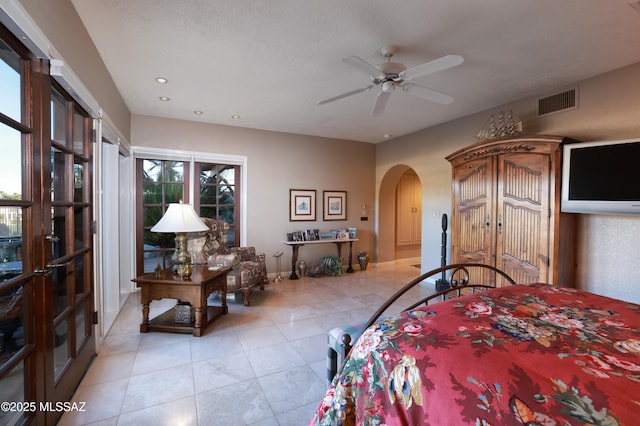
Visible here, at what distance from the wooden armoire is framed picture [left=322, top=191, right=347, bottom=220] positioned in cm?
254

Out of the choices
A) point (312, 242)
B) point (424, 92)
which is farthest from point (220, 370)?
point (312, 242)

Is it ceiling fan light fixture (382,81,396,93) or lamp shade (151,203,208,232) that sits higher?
ceiling fan light fixture (382,81,396,93)

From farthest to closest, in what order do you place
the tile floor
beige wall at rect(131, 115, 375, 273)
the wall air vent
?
beige wall at rect(131, 115, 375, 273), the wall air vent, the tile floor

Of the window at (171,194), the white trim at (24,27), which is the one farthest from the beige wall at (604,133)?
the white trim at (24,27)

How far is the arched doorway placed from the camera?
20.3ft

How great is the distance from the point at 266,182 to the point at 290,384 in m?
3.65

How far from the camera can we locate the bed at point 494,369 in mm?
758

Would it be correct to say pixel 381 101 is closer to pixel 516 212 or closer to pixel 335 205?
pixel 516 212

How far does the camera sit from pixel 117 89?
332 centimetres

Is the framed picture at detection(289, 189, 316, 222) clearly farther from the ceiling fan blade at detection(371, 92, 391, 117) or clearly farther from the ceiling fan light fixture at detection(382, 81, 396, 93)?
the ceiling fan light fixture at detection(382, 81, 396, 93)

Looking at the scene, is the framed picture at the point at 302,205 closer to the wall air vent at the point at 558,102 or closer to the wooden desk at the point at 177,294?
the wooden desk at the point at 177,294

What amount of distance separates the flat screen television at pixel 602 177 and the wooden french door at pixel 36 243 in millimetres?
4155

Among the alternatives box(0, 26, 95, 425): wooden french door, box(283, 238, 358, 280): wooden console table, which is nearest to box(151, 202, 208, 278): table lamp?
box(0, 26, 95, 425): wooden french door

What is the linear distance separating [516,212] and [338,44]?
261cm
